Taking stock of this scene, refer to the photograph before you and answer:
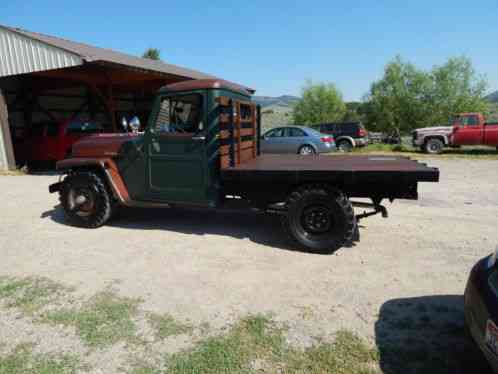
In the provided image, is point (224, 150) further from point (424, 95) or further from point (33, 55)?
point (424, 95)

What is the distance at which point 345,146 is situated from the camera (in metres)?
19.2

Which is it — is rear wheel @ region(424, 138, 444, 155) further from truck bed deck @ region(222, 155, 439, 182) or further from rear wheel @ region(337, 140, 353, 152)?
truck bed deck @ region(222, 155, 439, 182)

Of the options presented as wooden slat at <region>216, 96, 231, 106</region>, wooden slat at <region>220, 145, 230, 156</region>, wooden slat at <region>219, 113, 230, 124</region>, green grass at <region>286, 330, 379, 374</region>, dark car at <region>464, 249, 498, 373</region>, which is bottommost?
green grass at <region>286, 330, 379, 374</region>

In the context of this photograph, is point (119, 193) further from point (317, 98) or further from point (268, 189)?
point (317, 98)

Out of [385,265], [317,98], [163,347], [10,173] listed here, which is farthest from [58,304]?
[317,98]

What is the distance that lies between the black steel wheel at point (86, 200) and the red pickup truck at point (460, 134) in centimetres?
1670

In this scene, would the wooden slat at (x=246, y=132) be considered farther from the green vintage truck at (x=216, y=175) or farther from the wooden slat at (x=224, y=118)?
the wooden slat at (x=224, y=118)

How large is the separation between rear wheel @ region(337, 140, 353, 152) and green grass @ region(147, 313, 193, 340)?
1745 centimetres

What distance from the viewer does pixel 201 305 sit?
3240 millimetres

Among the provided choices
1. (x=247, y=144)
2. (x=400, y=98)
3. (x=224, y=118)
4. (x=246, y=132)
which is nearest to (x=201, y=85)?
(x=224, y=118)

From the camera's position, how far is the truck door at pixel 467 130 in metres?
16.6

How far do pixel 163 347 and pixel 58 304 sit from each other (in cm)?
131

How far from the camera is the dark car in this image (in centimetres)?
189

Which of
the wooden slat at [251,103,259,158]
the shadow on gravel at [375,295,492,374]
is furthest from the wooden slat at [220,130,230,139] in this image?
the shadow on gravel at [375,295,492,374]
